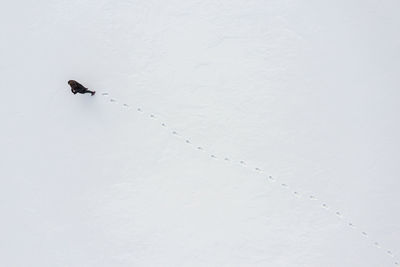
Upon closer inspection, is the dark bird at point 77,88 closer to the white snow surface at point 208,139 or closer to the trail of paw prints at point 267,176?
the white snow surface at point 208,139

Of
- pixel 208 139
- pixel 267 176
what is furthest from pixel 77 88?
pixel 267 176

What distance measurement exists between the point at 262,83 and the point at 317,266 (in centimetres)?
344

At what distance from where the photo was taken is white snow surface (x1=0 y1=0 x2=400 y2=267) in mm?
7602

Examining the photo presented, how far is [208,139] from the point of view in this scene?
25.2 feet

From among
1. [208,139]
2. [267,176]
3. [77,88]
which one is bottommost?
[267,176]

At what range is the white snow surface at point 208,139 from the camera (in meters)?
7.60

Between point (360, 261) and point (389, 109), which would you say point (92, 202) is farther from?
point (389, 109)

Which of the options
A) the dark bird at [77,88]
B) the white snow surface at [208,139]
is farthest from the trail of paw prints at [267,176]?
the dark bird at [77,88]

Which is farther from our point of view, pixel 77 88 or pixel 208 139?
pixel 208 139

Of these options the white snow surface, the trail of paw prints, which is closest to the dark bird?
the white snow surface

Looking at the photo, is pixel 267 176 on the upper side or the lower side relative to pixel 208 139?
lower

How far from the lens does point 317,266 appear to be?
7523 millimetres

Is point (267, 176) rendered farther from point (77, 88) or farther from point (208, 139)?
point (77, 88)

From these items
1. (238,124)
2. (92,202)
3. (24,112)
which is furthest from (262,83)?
(24,112)
